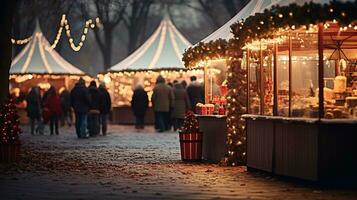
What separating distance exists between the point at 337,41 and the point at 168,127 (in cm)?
1918

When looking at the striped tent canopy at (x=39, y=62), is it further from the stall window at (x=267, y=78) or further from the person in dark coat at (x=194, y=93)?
the stall window at (x=267, y=78)

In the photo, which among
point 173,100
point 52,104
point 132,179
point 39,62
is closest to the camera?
point 132,179

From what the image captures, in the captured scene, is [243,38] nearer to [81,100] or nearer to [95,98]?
[81,100]

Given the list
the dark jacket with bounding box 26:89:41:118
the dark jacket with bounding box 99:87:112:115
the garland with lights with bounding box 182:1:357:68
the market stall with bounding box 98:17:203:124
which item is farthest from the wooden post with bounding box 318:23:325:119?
the market stall with bounding box 98:17:203:124

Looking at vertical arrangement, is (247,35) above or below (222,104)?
above

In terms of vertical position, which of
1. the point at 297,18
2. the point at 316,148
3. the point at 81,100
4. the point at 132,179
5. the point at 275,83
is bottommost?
the point at 132,179

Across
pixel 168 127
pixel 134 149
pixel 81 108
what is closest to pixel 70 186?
pixel 134 149

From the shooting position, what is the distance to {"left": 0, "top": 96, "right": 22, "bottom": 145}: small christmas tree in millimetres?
20109

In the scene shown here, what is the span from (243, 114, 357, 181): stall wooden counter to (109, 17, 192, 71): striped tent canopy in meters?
24.2

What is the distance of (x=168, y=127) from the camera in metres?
36.4

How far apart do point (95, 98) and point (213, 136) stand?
454 inches

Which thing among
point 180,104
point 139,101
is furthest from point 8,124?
point 139,101

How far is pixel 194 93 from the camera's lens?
115 feet

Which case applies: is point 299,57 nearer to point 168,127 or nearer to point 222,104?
point 222,104
